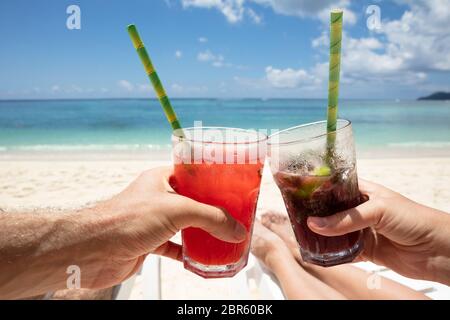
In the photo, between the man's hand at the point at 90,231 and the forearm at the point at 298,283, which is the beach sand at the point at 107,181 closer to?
the forearm at the point at 298,283

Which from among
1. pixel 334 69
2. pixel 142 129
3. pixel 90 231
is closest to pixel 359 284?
pixel 334 69

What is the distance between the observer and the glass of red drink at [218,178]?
72.4 inches

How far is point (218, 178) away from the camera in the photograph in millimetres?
1864

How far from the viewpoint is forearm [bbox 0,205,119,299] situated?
1.82 metres

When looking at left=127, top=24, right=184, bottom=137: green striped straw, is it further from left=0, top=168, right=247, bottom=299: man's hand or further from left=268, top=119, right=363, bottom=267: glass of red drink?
left=268, top=119, right=363, bottom=267: glass of red drink

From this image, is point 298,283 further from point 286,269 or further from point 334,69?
point 334,69

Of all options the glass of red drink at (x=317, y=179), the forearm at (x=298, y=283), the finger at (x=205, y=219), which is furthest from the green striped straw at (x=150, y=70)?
the forearm at (x=298, y=283)

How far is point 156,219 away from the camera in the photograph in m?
1.87

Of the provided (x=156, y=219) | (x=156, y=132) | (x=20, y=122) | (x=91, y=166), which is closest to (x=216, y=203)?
(x=156, y=219)

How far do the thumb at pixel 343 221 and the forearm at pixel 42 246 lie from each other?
3.05ft

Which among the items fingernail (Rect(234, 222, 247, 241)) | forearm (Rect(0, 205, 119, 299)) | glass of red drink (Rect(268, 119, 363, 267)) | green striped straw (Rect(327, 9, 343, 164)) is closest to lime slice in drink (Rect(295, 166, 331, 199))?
glass of red drink (Rect(268, 119, 363, 267))

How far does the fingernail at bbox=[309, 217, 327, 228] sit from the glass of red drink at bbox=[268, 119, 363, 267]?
1.0 inches

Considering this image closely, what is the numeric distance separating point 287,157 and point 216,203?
1.23 ft

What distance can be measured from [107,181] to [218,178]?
29.5 feet
